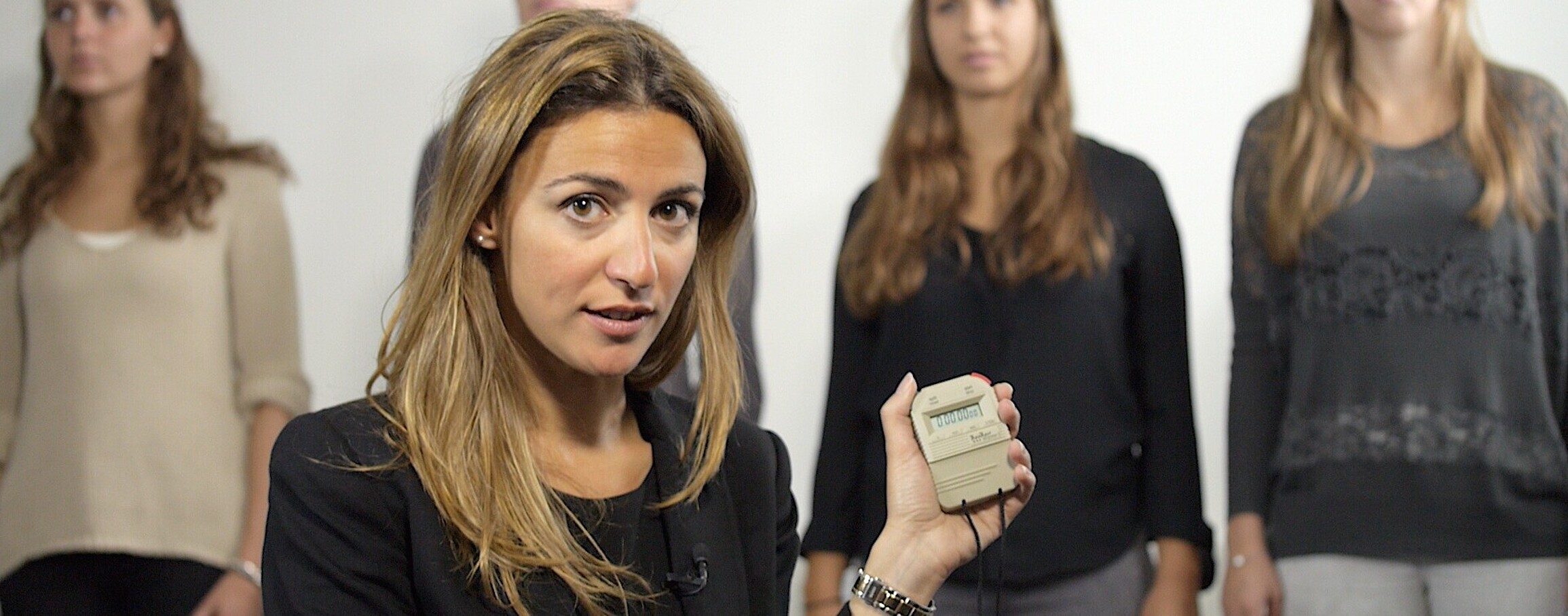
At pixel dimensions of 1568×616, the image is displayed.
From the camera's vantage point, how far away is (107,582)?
7.43 ft

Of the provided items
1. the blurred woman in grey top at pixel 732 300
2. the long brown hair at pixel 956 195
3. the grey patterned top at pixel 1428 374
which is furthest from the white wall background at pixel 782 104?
the grey patterned top at pixel 1428 374

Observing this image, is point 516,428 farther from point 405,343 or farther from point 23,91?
point 23,91

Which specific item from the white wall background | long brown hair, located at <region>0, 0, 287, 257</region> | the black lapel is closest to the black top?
the white wall background

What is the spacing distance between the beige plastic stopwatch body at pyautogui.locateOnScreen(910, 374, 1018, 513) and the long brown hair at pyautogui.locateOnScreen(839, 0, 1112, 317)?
816mm

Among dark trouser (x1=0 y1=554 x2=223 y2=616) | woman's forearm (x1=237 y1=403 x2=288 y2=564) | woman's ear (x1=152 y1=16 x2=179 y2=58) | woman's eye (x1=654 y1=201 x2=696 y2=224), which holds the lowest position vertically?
dark trouser (x1=0 y1=554 x2=223 y2=616)

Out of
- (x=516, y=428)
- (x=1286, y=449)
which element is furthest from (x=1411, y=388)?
(x=516, y=428)

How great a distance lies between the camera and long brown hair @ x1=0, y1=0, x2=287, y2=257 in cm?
239

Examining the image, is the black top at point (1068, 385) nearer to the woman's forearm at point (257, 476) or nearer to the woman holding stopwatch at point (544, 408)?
the woman holding stopwatch at point (544, 408)

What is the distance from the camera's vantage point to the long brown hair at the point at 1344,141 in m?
1.87

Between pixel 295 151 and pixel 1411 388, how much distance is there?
1944mm

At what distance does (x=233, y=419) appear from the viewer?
238cm

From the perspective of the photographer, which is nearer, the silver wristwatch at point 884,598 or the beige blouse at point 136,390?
the silver wristwatch at point 884,598

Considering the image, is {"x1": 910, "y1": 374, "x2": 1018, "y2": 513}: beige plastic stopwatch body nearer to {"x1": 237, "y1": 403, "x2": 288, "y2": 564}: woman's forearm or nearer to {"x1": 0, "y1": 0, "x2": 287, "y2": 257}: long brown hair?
{"x1": 237, "y1": 403, "x2": 288, "y2": 564}: woman's forearm

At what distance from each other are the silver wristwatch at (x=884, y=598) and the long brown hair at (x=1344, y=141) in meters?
0.99
